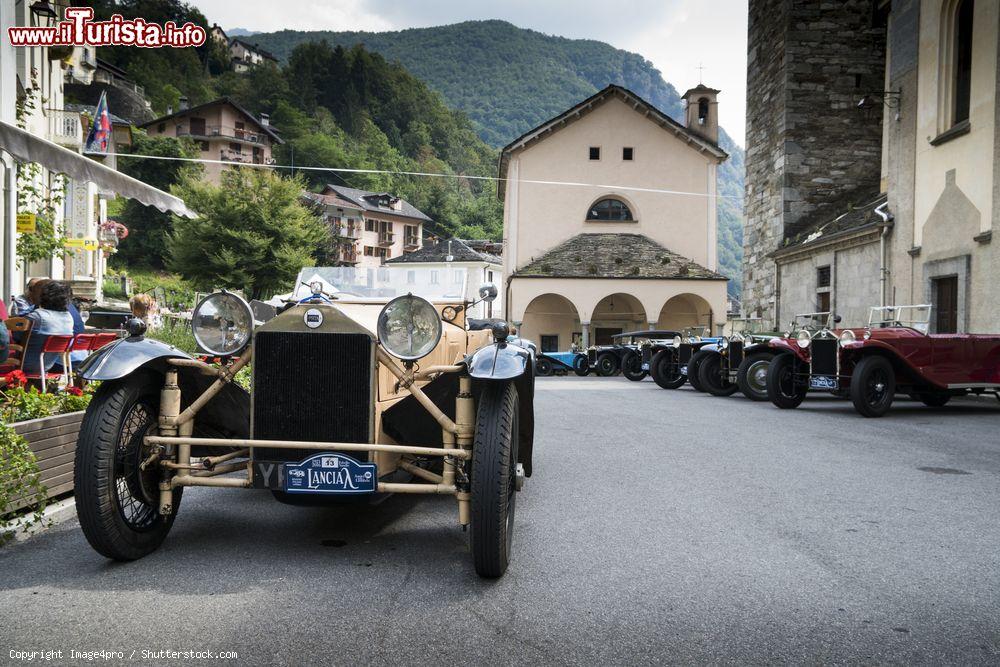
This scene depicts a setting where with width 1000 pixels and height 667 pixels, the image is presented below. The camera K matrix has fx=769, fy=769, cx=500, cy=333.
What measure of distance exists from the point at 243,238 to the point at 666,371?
2932 centimetres

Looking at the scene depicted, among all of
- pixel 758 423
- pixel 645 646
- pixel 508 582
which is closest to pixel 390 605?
pixel 508 582

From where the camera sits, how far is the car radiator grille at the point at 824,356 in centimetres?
1036

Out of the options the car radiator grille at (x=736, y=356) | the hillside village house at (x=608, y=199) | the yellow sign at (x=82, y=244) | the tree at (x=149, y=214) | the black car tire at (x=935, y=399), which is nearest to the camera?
the black car tire at (x=935, y=399)

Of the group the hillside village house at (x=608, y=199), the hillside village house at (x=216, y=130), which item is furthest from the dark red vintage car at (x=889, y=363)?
the hillside village house at (x=216, y=130)

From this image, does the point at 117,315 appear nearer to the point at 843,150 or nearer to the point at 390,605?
the point at 390,605

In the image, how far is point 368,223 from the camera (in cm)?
7244

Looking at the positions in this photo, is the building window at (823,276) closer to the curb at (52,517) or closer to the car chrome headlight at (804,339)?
the car chrome headlight at (804,339)

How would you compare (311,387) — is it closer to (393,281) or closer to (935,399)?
(393,281)

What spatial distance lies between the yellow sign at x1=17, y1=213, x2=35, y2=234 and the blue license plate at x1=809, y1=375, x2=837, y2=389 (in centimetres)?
1138

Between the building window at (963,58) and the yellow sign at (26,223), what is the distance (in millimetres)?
17002

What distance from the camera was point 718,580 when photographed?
3.38 metres

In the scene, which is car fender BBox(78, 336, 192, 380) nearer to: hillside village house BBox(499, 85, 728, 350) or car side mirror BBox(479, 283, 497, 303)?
car side mirror BBox(479, 283, 497, 303)

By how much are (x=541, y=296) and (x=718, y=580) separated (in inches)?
1200

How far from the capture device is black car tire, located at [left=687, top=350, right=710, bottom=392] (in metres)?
14.6
